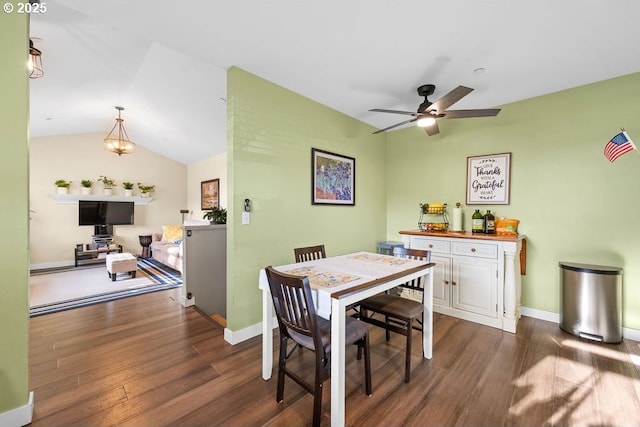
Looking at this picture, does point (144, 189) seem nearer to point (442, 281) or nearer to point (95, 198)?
point (95, 198)

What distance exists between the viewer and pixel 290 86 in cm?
291

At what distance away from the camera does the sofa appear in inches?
208

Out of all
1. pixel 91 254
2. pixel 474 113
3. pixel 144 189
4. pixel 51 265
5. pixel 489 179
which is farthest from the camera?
pixel 144 189

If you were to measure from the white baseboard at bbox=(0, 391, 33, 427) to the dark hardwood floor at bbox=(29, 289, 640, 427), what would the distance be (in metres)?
0.05

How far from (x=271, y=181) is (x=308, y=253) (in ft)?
2.92

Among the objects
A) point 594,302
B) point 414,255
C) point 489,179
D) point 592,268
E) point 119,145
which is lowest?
point 594,302

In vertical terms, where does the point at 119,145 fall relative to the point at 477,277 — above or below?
above

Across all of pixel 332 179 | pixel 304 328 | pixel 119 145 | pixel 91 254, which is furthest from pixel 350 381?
pixel 91 254

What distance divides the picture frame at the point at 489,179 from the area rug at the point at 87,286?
484 cm

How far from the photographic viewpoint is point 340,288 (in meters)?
1.59

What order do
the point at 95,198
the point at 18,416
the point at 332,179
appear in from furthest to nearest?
1. the point at 95,198
2. the point at 332,179
3. the point at 18,416

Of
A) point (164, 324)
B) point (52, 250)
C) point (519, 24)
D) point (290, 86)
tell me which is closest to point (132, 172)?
point (52, 250)

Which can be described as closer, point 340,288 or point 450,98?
point 340,288

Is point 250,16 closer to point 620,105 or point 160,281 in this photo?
point 620,105
